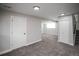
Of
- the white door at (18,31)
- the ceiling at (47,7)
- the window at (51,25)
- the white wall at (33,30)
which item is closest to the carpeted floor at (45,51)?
the white door at (18,31)

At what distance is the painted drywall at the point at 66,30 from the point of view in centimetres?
429

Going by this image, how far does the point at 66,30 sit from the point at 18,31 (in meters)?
3.45

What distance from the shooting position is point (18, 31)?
3723mm

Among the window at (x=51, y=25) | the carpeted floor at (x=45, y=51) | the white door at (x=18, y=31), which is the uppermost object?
the window at (x=51, y=25)

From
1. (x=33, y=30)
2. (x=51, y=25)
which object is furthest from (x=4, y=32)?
(x=51, y=25)

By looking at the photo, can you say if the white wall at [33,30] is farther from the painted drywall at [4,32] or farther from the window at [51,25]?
the window at [51,25]

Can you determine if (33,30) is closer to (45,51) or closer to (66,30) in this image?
(45,51)

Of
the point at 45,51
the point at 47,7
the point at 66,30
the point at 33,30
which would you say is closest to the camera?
the point at 47,7

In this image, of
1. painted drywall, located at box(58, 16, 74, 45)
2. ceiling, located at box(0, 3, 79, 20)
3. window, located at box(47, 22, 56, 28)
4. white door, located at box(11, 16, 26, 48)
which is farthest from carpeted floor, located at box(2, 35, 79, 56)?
window, located at box(47, 22, 56, 28)

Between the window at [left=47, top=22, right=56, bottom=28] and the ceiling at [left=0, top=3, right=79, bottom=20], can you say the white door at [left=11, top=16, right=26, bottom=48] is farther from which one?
the window at [left=47, top=22, right=56, bottom=28]

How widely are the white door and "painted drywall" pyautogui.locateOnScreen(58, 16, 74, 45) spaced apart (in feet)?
9.81

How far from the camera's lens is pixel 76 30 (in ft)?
15.4

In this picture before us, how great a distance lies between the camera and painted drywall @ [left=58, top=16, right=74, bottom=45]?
14.1 ft

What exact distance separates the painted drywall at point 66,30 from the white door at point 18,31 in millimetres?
2991
